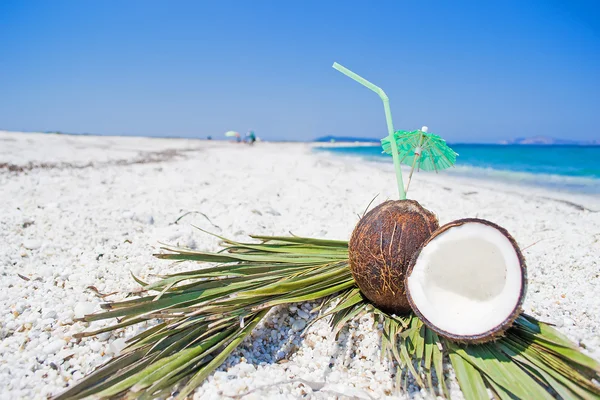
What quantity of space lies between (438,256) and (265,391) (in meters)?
1.18

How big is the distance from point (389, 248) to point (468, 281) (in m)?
0.48

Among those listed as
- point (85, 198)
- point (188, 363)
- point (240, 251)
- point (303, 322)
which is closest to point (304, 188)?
point (85, 198)

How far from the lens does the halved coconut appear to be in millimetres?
1856

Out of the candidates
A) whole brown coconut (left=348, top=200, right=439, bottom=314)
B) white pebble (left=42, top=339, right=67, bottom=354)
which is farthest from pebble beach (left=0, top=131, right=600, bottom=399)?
whole brown coconut (left=348, top=200, right=439, bottom=314)

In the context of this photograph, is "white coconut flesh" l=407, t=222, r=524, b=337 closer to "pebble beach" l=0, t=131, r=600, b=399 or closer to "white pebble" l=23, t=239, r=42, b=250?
"pebble beach" l=0, t=131, r=600, b=399

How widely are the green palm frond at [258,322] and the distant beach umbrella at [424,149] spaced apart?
1085 mm

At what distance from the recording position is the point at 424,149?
2932mm

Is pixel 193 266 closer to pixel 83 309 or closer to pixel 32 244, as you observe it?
pixel 83 309

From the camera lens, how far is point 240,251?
3.02 meters

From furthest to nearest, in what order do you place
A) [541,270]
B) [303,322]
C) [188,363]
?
[541,270], [303,322], [188,363]

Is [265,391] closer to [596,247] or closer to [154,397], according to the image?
[154,397]

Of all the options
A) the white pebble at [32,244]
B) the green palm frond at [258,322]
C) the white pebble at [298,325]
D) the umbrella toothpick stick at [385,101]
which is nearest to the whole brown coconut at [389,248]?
the green palm frond at [258,322]

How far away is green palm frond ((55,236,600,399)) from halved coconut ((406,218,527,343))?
0.17 metres

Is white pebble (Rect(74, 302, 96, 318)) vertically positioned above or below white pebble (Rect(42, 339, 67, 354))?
above
